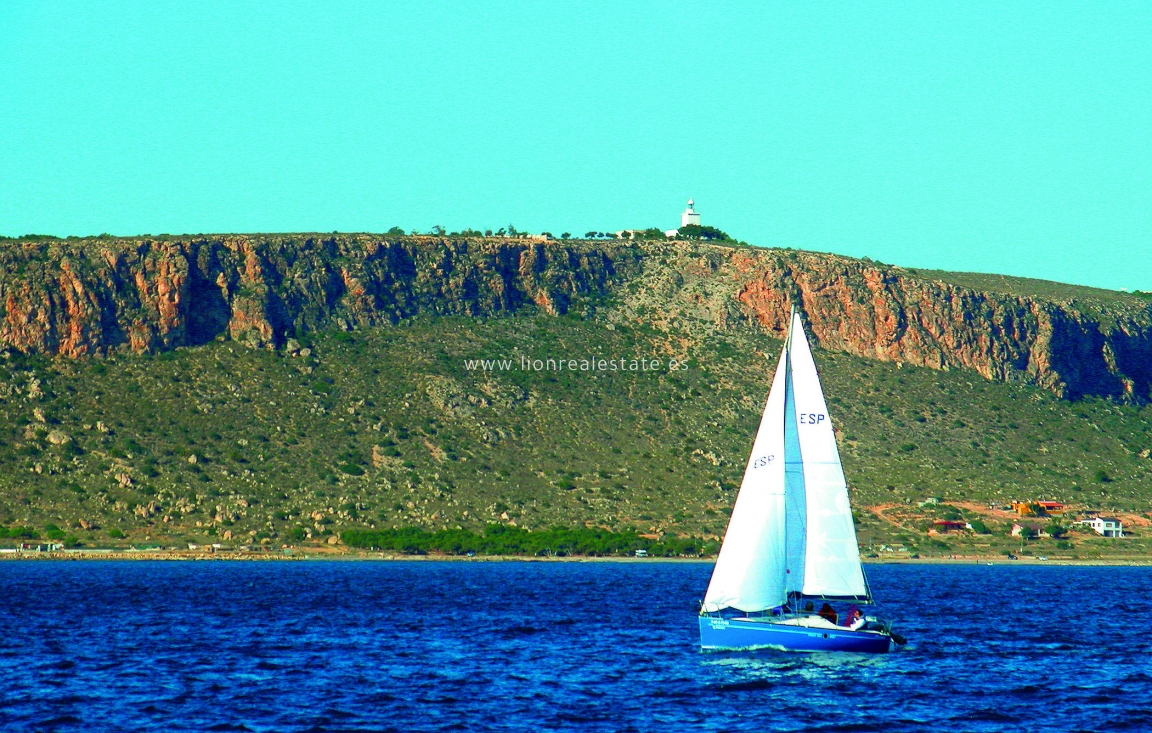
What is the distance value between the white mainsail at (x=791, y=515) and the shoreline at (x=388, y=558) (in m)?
61.8

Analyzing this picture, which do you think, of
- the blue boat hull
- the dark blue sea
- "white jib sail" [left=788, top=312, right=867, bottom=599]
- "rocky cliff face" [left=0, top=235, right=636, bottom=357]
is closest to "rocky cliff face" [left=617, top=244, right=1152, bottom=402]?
"rocky cliff face" [left=0, top=235, right=636, bottom=357]

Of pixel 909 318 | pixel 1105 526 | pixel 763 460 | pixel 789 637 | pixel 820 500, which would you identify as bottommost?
pixel 789 637

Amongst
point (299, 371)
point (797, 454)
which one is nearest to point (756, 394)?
point (299, 371)

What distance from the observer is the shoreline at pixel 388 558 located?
350 ft

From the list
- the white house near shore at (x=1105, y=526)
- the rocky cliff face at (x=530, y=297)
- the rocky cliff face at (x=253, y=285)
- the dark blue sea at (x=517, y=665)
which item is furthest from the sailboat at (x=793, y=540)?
the rocky cliff face at (x=530, y=297)

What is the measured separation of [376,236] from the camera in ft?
498

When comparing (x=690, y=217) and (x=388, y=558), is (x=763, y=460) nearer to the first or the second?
(x=388, y=558)

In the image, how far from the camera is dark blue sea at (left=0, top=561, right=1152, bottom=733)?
38594mm

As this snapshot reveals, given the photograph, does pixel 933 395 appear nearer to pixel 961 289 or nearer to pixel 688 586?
pixel 961 289

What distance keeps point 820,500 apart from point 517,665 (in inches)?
426

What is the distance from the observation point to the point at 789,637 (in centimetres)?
4719

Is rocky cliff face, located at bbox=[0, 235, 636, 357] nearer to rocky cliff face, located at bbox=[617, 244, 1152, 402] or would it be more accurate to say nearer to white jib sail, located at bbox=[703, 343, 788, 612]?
rocky cliff face, located at bbox=[617, 244, 1152, 402]

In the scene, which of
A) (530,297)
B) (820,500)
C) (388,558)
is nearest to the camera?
(820,500)

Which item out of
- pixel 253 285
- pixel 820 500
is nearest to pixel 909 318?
pixel 253 285
